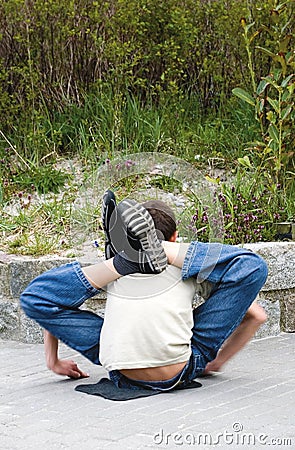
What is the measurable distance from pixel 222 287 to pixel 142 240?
0.46 metres

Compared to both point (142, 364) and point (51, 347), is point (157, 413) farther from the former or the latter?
point (51, 347)

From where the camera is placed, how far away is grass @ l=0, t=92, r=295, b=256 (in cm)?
573

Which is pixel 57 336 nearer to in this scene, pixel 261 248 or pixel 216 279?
pixel 216 279

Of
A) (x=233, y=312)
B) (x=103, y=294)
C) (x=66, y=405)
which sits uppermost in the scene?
(x=233, y=312)

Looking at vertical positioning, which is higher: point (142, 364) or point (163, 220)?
point (163, 220)

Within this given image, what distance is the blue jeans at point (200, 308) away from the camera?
4.00 metres

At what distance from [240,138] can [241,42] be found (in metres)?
1.06

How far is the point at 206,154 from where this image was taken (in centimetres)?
684

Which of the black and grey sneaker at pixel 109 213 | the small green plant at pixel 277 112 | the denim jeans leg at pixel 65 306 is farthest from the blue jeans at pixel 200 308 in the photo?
the small green plant at pixel 277 112

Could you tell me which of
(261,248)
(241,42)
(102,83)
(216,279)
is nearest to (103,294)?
(261,248)

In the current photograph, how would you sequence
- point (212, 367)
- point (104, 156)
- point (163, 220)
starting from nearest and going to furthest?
1. point (163, 220)
2. point (212, 367)
3. point (104, 156)

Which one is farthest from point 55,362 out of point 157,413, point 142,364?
A: point 157,413

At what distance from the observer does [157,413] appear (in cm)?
366

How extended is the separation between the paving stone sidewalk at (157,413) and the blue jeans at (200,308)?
18cm
